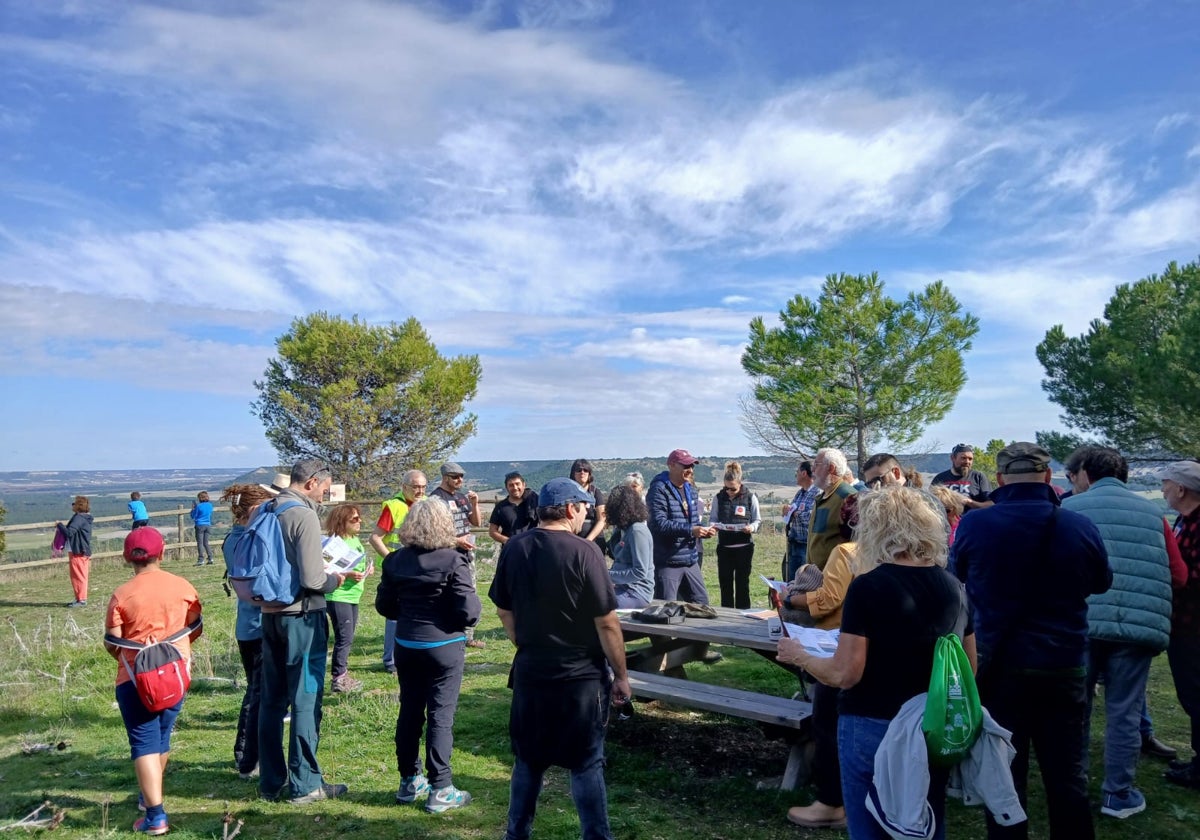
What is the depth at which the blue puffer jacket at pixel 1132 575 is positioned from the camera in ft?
13.2

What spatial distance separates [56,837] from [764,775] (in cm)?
391

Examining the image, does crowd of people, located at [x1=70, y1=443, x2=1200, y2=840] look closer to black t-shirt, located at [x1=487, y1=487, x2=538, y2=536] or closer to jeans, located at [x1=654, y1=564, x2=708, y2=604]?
jeans, located at [x1=654, y1=564, x2=708, y2=604]

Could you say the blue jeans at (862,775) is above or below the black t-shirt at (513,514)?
below

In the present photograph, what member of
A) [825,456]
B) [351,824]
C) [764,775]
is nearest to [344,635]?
[351,824]

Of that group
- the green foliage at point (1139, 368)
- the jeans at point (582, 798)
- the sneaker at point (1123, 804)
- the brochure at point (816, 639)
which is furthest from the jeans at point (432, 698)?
the green foliage at point (1139, 368)

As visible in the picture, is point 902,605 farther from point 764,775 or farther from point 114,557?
point 114,557

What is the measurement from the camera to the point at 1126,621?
4.05 meters

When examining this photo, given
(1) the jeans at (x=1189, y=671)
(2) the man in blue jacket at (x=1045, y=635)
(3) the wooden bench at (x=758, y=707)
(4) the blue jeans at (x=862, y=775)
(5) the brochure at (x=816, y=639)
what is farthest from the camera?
(1) the jeans at (x=1189, y=671)

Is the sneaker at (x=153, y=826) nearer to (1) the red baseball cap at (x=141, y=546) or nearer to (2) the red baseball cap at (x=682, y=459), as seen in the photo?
(1) the red baseball cap at (x=141, y=546)

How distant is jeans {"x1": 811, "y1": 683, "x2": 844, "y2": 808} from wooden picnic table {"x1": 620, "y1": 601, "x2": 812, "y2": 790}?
0.26 meters

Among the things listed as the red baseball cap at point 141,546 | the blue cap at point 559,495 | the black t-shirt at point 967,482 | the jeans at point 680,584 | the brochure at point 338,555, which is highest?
the blue cap at point 559,495

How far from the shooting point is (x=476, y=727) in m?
5.61

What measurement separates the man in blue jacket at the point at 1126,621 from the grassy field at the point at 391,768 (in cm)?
25

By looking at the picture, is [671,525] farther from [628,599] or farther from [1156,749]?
[1156,749]
